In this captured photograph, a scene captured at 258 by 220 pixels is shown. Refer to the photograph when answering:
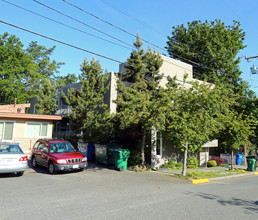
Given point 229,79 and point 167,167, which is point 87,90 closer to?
point 167,167

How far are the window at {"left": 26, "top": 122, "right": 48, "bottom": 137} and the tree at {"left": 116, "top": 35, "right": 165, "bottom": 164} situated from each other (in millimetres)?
6559

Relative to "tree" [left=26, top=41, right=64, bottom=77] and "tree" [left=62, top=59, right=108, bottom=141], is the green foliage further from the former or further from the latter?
"tree" [left=26, top=41, right=64, bottom=77]

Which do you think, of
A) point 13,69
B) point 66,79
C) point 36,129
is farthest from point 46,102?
point 66,79

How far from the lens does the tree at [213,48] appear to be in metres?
30.2

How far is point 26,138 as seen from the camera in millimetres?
16109

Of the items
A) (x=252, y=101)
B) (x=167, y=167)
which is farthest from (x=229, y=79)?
(x=167, y=167)

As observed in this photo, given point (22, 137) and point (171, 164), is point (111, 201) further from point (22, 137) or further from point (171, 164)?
point (22, 137)

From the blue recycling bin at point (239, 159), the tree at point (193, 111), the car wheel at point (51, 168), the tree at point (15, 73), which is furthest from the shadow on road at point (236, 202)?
the tree at point (15, 73)

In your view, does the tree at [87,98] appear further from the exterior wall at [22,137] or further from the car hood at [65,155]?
the car hood at [65,155]

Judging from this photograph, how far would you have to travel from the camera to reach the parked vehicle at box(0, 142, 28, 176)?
31.4 ft

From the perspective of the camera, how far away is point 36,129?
16.6 m

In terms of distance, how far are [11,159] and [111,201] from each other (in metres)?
5.69

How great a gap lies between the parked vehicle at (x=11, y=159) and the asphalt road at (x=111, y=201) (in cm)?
46

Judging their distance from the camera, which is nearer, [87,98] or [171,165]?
[171,165]
